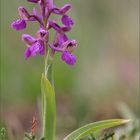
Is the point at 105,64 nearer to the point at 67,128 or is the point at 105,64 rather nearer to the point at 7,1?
the point at 7,1

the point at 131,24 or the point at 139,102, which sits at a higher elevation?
the point at 131,24

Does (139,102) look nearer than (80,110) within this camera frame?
No

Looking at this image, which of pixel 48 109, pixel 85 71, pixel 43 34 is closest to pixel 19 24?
pixel 43 34

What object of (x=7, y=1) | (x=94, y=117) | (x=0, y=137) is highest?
(x=7, y=1)

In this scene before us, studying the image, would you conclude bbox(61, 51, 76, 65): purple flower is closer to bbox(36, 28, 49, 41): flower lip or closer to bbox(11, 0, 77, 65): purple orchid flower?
bbox(11, 0, 77, 65): purple orchid flower

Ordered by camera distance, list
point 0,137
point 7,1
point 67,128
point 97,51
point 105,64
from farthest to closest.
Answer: point 7,1, point 97,51, point 105,64, point 67,128, point 0,137

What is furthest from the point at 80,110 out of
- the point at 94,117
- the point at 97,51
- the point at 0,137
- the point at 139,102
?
the point at 97,51

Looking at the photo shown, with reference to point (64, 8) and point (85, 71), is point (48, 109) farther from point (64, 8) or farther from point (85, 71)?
point (85, 71)
